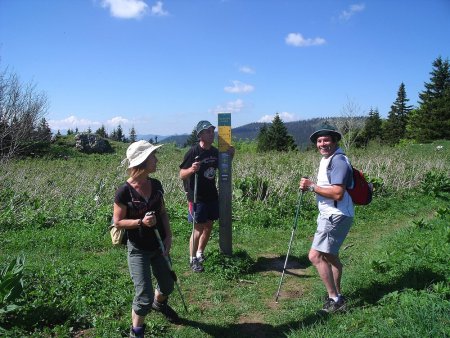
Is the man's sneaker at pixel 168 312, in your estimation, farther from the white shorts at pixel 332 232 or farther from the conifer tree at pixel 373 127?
the conifer tree at pixel 373 127

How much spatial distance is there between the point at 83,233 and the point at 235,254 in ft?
11.0

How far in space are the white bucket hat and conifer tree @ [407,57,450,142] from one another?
1740 inches

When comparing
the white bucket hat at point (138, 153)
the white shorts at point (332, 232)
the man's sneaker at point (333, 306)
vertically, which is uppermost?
the white bucket hat at point (138, 153)

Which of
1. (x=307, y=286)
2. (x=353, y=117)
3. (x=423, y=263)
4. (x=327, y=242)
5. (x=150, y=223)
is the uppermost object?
(x=353, y=117)

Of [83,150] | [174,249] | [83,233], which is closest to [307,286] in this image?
[174,249]

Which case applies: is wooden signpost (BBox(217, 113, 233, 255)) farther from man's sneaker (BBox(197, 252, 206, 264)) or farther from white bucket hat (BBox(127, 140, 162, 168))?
white bucket hat (BBox(127, 140, 162, 168))

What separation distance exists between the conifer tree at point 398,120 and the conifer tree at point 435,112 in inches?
121

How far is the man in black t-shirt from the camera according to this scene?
5375mm

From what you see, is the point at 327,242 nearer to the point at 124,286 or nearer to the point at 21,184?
the point at 124,286

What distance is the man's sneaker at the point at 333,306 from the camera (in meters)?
3.92

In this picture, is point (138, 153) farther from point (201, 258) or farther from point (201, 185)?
point (201, 258)

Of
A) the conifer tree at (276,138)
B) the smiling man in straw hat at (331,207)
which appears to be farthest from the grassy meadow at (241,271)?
the conifer tree at (276,138)

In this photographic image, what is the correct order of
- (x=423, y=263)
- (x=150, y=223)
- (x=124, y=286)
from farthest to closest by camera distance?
(x=124, y=286), (x=423, y=263), (x=150, y=223)

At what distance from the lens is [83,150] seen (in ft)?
112
